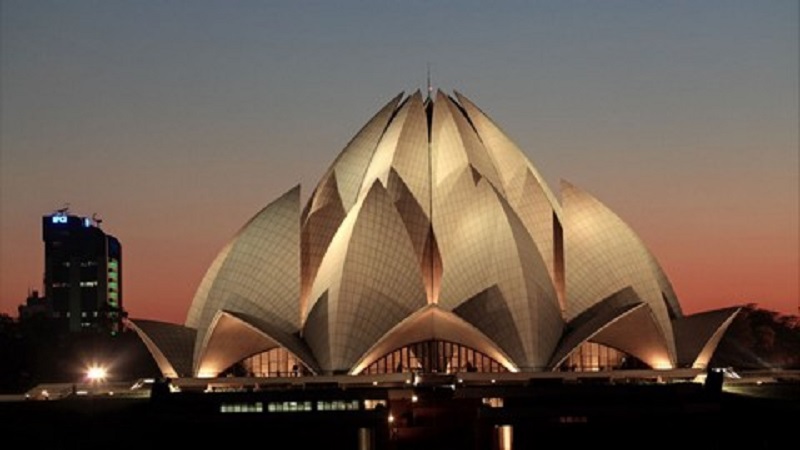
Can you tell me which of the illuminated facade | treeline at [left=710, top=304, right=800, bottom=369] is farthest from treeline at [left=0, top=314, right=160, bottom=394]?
treeline at [left=710, top=304, right=800, bottom=369]

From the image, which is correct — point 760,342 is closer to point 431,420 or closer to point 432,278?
point 432,278

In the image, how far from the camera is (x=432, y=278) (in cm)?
6138

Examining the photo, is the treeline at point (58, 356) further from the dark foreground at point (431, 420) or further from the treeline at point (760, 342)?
the treeline at point (760, 342)

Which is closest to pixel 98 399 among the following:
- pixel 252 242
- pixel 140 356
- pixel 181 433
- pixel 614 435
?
pixel 181 433

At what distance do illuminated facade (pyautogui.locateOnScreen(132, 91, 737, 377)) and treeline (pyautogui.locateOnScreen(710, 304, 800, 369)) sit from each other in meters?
14.0

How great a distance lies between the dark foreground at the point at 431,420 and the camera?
50062 mm

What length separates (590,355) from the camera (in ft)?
199

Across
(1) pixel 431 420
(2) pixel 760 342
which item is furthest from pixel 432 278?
(2) pixel 760 342

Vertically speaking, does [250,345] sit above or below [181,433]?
above

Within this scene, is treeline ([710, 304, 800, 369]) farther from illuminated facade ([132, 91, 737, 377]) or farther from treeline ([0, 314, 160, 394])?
treeline ([0, 314, 160, 394])

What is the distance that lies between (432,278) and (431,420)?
10590 millimetres

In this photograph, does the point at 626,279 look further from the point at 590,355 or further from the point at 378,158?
the point at 378,158

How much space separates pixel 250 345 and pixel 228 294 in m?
3.00

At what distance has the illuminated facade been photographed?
58.0 m
